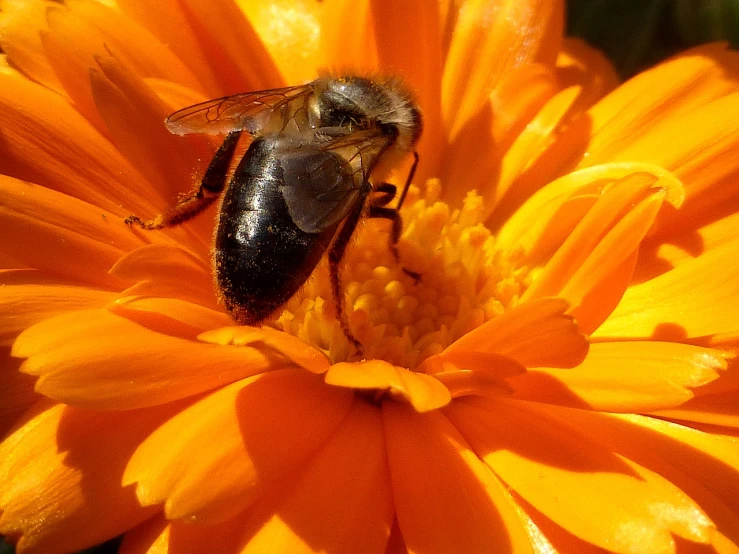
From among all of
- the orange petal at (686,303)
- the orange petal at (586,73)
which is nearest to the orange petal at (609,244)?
the orange petal at (686,303)

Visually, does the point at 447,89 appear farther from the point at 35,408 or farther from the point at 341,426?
the point at 35,408

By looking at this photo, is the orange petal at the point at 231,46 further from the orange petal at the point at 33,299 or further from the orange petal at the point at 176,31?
the orange petal at the point at 33,299

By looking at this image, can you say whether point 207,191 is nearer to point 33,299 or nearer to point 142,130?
point 142,130

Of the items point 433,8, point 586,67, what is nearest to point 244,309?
point 433,8

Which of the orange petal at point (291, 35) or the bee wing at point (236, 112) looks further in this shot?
the orange petal at point (291, 35)

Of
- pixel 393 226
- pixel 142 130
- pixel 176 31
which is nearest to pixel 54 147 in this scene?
pixel 142 130

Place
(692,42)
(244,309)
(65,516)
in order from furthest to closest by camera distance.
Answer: (692,42), (244,309), (65,516)
